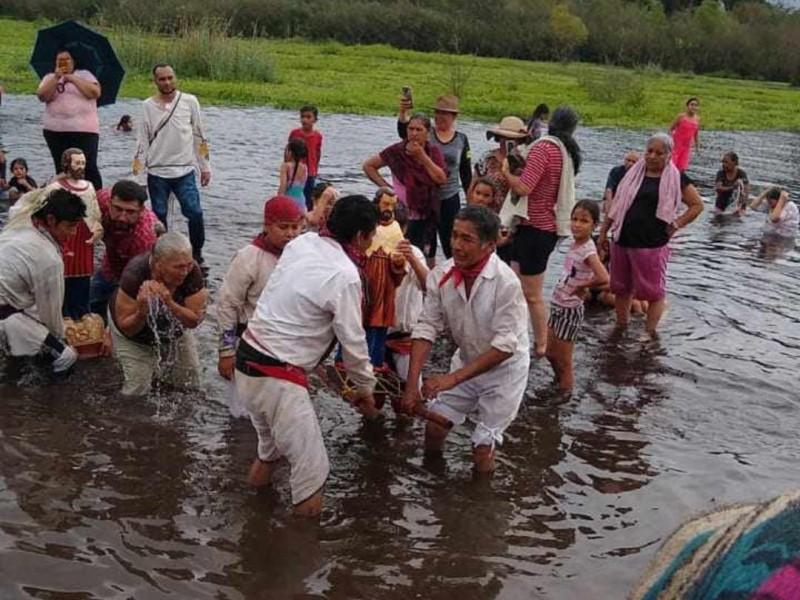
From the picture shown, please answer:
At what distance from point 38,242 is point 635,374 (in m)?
4.87

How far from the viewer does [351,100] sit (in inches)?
1212

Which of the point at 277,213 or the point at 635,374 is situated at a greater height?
the point at 277,213

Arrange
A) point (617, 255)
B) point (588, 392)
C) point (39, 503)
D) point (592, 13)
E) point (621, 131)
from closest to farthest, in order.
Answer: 1. point (39, 503)
2. point (588, 392)
3. point (617, 255)
4. point (621, 131)
5. point (592, 13)

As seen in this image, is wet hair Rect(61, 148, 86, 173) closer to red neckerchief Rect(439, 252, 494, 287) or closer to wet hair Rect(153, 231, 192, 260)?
wet hair Rect(153, 231, 192, 260)

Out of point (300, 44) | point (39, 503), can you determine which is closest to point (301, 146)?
point (39, 503)

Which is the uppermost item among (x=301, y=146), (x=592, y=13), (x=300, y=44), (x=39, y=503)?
(x=592, y=13)

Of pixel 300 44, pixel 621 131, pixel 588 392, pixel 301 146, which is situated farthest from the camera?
pixel 300 44

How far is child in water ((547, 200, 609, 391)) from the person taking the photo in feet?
24.2

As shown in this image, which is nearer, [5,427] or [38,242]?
[5,427]

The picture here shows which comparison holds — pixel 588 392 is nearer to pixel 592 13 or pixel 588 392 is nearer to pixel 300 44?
pixel 300 44

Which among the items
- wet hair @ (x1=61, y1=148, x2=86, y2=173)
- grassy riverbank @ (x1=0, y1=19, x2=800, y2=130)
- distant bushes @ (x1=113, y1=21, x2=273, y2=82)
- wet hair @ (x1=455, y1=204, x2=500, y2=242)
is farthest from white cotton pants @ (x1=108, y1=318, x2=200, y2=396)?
distant bushes @ (x1=113, y1=21, x2=273, y2=82)

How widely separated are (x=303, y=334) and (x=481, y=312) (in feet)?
3.93

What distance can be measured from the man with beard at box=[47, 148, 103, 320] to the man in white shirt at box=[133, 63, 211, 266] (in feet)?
7.07

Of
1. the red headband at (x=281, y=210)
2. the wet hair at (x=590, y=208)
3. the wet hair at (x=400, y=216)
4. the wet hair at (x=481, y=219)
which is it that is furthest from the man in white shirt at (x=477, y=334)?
the wet hair at (x=590, y=208)
